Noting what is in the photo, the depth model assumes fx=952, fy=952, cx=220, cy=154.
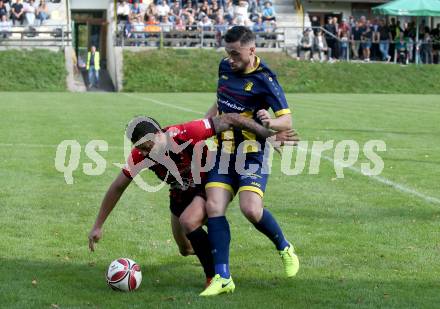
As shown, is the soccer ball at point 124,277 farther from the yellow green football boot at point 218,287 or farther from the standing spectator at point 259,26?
the standing spectator at point 259,26

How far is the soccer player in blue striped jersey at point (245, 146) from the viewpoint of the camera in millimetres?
6961

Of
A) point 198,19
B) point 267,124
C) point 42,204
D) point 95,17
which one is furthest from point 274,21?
point 267,124

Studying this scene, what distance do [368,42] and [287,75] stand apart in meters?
4.94

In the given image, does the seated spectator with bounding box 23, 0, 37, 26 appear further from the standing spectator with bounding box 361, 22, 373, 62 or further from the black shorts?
the black shorts

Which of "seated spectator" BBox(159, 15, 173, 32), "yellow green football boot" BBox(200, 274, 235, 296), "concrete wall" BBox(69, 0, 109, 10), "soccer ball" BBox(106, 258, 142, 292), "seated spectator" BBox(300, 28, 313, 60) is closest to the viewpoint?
"yellow green football boot" BBox(200, 274, 235, 296)

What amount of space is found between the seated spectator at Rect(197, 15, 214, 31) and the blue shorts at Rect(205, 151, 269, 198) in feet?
117

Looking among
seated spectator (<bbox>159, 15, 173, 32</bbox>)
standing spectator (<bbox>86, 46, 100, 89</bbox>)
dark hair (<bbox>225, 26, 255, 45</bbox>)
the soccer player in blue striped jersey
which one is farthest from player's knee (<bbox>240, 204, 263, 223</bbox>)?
seated spectator (<bbox>159, 15, 173, 32</bbox>)

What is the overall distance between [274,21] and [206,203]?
3817cm

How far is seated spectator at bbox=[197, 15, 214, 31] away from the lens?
Answer: 1671 inches

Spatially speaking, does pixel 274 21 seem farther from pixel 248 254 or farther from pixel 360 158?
pixel 248 254

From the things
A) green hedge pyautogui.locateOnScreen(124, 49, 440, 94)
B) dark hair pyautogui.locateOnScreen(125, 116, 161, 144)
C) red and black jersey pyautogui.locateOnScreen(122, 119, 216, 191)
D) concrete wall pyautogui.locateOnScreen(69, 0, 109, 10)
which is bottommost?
green hedge pyautogui.locateOnScreen(124, 49, 440, 94)

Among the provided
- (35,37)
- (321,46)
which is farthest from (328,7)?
(35,37)

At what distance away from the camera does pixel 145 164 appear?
6957 millimetres

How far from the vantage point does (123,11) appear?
1673 inches
